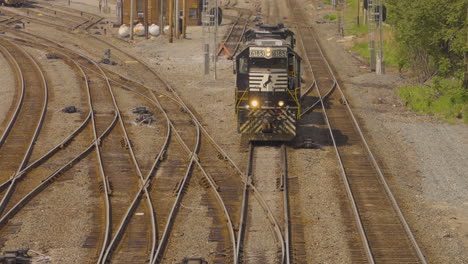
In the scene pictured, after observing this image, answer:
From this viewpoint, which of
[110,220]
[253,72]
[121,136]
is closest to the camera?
[110,220]

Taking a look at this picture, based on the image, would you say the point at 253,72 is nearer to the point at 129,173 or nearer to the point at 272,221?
the point at 129,173

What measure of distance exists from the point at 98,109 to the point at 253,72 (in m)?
9.08

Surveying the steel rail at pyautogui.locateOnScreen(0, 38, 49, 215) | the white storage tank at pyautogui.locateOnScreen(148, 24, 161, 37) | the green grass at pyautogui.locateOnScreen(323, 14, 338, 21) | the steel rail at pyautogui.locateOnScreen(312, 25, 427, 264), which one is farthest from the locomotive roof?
the green grass at pyautogui.locateOnScreen(323, 14, 338, 21)

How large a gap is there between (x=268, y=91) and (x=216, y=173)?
4207 millimetres

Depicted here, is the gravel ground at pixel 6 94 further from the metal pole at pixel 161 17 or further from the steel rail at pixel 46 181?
the metal pole at pixel 161 17

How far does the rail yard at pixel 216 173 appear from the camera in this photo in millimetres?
16781

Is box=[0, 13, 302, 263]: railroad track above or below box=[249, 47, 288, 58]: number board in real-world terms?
below

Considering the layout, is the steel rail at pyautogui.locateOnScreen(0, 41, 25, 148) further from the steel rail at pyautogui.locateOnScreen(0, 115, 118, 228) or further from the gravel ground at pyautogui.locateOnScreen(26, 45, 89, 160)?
the steel rail at pyautogui.locateOnScreen(0, 115, 118, 228)

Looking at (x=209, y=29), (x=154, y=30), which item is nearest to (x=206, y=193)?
(x=209, y=29)

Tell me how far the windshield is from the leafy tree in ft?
30.6

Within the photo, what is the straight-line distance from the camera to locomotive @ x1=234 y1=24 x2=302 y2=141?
82.0ft

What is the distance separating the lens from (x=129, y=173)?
22266mm

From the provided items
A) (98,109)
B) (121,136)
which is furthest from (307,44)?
(121,136)

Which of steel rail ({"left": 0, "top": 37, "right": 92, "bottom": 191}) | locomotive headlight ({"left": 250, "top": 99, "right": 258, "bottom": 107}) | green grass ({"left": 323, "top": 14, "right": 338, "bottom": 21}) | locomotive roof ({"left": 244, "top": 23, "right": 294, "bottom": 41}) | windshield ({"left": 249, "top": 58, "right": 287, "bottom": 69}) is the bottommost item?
steel rail ({"left": 0, "top": 37, "right": 92, "bottom": 191})
